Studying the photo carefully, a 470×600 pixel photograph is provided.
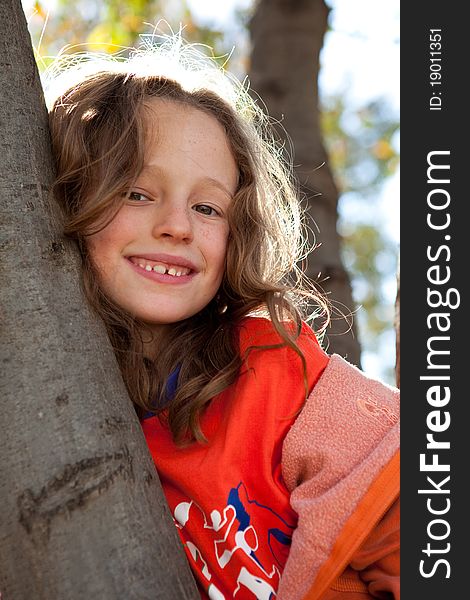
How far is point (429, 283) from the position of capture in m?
1.81

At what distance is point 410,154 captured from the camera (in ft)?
6.21

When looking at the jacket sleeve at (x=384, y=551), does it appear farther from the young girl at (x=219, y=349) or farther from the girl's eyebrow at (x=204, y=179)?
the girl's eyebrow at (x=204, y=179)

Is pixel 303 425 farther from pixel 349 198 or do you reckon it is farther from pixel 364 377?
pixel 349 198

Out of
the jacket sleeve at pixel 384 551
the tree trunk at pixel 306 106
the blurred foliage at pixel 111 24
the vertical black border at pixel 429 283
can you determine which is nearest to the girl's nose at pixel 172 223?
the vertical black border at pixel 429 283

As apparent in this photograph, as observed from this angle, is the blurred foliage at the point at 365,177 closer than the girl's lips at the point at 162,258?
No

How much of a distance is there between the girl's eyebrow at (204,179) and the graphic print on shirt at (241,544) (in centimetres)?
78

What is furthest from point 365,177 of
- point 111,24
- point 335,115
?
point 111,24

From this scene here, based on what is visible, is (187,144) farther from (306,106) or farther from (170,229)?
(306,106)

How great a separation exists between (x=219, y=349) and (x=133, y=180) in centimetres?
49

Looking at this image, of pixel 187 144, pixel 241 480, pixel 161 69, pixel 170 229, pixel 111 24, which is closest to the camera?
pixel 241 480

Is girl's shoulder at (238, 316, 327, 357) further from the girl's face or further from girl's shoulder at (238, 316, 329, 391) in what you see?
the girl's face

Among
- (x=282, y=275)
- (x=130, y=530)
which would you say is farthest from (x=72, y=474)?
(x=282, y=275)

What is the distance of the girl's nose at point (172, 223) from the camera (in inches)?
81.3

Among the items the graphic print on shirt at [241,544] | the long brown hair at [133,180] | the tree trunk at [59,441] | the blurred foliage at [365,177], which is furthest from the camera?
the blurred foliage at [365,177]
